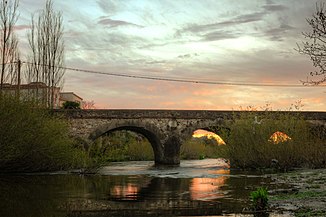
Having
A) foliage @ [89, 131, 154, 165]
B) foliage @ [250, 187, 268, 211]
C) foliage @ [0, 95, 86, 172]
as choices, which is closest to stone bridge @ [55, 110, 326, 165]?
foliage @ [89, 131, 154, 165]

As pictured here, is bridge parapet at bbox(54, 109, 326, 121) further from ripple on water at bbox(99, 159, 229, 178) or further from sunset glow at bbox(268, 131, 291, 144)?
sunset glow at bbox(268, 131, 291, 144)

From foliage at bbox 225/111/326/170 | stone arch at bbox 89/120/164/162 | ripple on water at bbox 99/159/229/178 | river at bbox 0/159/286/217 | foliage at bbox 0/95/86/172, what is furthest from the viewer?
stone arch at bbox 89/120/164/162

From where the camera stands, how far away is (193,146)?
2040 inches

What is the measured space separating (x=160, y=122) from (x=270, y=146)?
12201 mm

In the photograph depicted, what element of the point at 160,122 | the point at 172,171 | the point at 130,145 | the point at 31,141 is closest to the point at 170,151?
the point at 160,122

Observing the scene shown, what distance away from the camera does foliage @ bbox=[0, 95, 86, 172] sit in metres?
19.4

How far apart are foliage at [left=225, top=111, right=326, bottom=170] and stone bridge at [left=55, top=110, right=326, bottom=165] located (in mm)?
8572

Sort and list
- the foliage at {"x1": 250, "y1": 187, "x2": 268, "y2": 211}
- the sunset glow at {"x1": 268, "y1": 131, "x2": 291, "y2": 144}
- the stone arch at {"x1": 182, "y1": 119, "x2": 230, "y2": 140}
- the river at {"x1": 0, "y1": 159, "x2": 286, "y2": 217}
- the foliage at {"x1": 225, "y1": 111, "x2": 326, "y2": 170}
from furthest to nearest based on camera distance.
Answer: the stone arch at {"x1": 182, "y1": 119, "x2": 230, "y2": 140}
the sunset glow at {"x1": 268, "y1": 131, "x2": 291, "y2": 144}
the foliage at {"x1": 225, "y1": 111, "x2": 326, "y2": 170}
the river at {"x1": 0, "y1": 159, "x2": 286, "y2": 217}
the foliage at {"x1": 250, "y1": 187, "x2": 268, "y2": 211}

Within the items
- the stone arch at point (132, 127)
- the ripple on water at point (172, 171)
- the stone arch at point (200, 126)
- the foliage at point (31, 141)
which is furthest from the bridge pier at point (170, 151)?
the foliage at point (31, 141)

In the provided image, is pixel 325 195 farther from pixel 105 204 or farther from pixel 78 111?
pixel 78 111

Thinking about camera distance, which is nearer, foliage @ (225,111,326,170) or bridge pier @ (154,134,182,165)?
foliage @ (225,111,326,170)

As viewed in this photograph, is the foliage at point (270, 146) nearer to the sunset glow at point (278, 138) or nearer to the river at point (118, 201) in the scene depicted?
the sunset glow at point (278, 138)

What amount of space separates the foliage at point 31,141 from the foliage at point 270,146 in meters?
9.24

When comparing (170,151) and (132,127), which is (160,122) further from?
(170,151)
